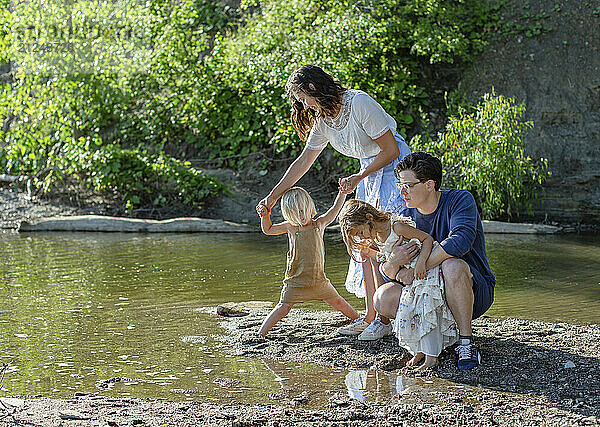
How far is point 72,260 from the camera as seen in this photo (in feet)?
29.0

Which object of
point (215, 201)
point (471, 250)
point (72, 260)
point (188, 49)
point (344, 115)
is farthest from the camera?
point (188, 49)

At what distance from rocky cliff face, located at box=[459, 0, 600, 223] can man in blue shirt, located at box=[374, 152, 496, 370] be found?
7.78 meters

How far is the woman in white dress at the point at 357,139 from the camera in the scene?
4594mm

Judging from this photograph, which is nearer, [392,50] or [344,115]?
[344,115]

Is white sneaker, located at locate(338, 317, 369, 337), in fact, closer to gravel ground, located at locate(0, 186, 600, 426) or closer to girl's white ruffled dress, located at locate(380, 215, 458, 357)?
gravel ground, located at locate(0, 186, 600, 426)

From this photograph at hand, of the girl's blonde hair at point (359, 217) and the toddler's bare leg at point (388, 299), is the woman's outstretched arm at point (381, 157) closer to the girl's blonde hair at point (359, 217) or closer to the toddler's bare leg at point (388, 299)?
the girl's blonde hair at point (359, 217)

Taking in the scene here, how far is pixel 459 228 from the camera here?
162 inches

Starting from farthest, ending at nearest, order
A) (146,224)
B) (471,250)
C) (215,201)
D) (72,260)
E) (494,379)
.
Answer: (215,201) → (146,224) → (72,260) → (471,250) → (494,379)

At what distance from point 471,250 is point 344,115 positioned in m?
1.12

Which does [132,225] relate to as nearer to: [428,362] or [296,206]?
[296,206]

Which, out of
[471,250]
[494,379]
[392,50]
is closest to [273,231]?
[471,250]

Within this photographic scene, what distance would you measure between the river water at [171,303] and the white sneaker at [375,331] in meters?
0.59

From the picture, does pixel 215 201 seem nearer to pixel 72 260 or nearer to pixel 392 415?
pixel 72 260

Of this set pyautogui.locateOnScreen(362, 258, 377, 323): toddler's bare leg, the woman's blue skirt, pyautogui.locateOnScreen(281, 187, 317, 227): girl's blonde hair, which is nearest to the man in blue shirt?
the woman's blue skirt
